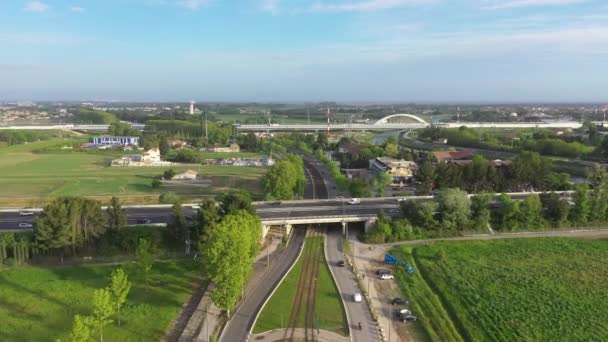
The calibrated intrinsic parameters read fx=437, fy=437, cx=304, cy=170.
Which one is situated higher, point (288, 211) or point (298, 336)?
point (288, 211)

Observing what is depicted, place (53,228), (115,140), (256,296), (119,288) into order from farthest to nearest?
(115,140), (53,228), (256,296), (119,288)

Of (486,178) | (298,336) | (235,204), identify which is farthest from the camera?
(486,178)

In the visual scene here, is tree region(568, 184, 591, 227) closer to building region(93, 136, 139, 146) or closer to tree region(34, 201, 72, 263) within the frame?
tree region(34, 201, 72, 263)

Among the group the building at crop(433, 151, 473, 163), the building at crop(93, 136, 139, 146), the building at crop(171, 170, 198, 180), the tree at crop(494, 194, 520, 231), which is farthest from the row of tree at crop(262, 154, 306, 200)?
the building at crop(93, 136, 139, 146)

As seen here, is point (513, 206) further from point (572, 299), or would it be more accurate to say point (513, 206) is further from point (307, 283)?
point (307, 283)

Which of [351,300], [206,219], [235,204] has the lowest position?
[351,300]

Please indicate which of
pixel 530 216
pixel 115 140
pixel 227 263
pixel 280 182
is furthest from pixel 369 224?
pixel 115 140

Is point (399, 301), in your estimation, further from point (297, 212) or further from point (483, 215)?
point (297, 212)

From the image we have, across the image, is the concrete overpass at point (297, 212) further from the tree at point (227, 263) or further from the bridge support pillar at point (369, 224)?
the tree at point (227, 263)
